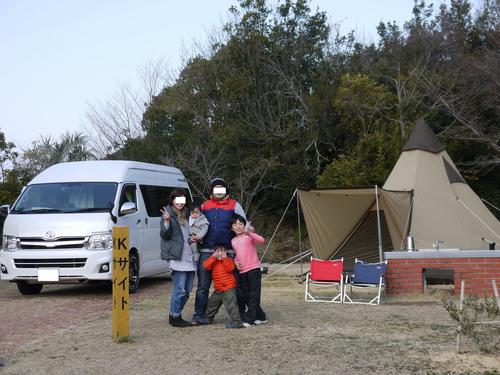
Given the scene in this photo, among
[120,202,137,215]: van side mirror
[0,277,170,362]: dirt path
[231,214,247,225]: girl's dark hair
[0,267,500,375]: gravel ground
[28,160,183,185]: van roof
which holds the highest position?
[28,160,183,185]: van roof

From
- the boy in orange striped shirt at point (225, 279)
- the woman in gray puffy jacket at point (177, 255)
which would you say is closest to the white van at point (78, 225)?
the woman in gray puffy jacket at point (177, 255)

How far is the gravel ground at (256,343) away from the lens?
5.46 meters

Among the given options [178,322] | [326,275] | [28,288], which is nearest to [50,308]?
[28,288]

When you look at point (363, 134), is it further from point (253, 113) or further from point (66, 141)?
point (66, 141)

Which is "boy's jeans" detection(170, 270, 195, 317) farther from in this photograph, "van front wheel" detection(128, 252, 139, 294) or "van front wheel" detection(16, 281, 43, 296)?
"van front wheel" detection(16, 281, 43, 296)

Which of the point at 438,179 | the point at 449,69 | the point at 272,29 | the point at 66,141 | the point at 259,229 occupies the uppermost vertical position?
the point at 272,29

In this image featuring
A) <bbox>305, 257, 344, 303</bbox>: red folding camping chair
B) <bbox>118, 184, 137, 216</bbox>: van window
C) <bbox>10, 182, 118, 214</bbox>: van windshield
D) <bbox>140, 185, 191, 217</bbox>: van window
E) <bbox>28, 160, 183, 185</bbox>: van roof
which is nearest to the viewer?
<bbox>305, 257, 344, 303</bbox>: red folding camping chair

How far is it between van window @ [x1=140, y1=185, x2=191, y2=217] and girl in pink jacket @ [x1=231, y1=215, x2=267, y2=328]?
4506 mm

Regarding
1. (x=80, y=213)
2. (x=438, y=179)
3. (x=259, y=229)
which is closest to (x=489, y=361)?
(x=80, y=213)

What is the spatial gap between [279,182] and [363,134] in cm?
375

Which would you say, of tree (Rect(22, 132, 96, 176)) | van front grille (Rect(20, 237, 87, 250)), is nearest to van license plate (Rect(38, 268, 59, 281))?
van front grille (Rect(20, 237, 87, 250))

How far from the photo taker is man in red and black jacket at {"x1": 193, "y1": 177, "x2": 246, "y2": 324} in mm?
7355

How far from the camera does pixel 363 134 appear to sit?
2277cm

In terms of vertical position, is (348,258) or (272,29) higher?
(272,29)
